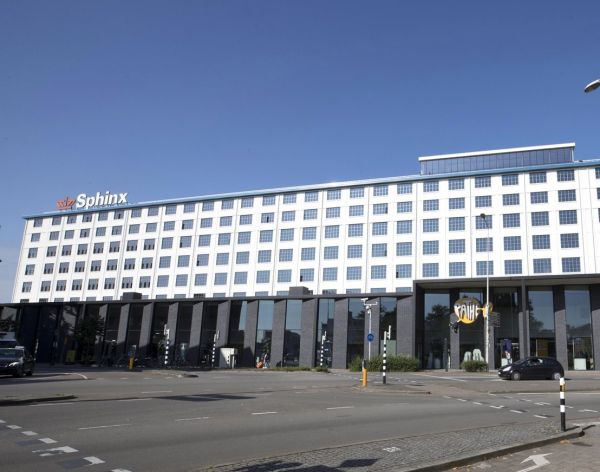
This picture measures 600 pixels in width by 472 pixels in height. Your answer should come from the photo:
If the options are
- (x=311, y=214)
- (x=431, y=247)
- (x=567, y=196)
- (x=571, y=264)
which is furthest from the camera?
(x=311, y=214)

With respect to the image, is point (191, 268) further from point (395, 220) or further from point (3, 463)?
point (3, 463)

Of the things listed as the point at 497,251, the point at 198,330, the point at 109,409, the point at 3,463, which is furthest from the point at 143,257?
the point at 3,463

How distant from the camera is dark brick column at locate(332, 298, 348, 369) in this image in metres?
58.1

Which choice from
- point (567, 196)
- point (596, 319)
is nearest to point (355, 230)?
point (567, 196)

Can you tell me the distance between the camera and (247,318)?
209ft

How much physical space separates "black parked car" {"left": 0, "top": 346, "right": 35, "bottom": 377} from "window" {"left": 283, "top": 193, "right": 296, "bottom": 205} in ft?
133

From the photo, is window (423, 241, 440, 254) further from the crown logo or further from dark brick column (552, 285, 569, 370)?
the crown logo

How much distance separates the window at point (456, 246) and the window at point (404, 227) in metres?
4.70

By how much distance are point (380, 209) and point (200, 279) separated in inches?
941

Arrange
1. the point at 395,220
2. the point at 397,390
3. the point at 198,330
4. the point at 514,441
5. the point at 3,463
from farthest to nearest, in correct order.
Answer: the point at 198,330 → the point at 395,220 → the point at 397,390 → the point at 514,441 → the point at 3,463

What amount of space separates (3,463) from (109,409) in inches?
263

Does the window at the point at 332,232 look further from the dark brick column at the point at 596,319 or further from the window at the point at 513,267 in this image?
the dark brick column at the point at 596,319

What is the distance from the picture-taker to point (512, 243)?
5522 centimetres

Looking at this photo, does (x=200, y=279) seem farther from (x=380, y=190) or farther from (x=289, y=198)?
(x=380, y=190)
